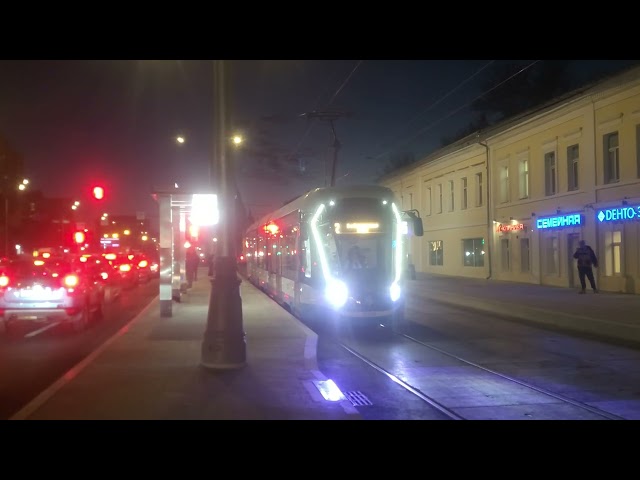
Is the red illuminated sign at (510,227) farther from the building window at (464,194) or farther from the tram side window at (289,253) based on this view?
the tram side window at (289,253)

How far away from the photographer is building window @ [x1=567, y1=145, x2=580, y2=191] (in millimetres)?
27766

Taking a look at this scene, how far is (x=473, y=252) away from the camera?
127ft

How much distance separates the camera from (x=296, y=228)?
728 inches

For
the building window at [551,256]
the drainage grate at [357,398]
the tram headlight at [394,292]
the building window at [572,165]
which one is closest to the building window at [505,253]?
the building window at [551,256]

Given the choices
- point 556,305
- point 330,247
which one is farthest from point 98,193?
point 556,305

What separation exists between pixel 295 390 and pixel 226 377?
1202 millimetres

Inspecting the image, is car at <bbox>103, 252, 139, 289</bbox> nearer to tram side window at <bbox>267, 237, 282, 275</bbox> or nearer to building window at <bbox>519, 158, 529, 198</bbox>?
tram side window at <bbox>267, 237, 282, 275</bbox>

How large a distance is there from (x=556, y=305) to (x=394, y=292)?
6923mm

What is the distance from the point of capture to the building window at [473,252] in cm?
3772

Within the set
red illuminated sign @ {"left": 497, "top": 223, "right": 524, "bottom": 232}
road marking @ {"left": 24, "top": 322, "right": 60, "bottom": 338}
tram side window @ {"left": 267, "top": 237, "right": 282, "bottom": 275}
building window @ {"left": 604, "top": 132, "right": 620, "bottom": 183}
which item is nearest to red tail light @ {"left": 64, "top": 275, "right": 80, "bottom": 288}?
road marking @ {"left": 24, "top": 322, "right": 60, "bottom": 338}

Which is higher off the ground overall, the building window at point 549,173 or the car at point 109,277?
the building window at point 549,173

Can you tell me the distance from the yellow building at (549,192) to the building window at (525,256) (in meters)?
0.05
